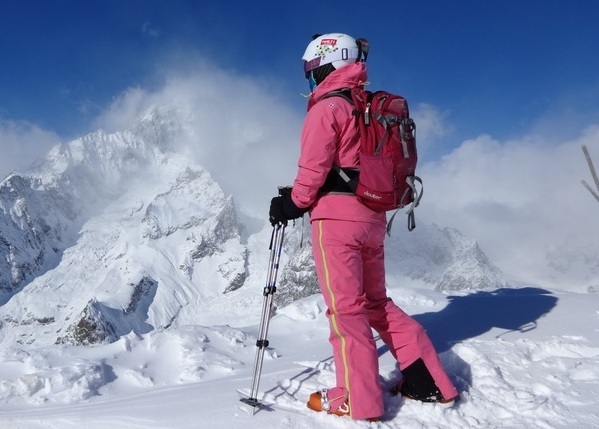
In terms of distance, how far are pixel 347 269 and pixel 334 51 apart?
6.78ft

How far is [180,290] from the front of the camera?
17238cm

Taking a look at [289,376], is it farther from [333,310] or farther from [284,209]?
[284,209]

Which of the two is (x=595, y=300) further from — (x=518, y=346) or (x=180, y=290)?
(x=180, y=290)

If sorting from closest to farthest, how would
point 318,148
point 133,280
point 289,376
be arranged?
point 318,148 → point 289,376 → point 133,280

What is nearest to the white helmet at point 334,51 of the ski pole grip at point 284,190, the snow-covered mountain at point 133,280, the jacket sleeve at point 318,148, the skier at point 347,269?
the skier at point 347,269

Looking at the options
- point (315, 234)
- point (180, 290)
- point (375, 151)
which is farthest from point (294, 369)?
point (180, 290)

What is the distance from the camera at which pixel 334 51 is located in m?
4.56

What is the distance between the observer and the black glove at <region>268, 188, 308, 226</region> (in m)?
4.20

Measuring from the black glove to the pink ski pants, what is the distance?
0.21 metres

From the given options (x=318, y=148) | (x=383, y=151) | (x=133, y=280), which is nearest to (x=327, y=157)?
(x=318, y=148)

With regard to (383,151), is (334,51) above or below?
above

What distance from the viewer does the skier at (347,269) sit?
3883 mm

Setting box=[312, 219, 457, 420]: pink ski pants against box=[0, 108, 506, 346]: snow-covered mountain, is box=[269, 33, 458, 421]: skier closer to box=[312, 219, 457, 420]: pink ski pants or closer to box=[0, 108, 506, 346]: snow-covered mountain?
box=[312, 219, 457, 420]: pink ski pants

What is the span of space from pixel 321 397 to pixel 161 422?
124cm
